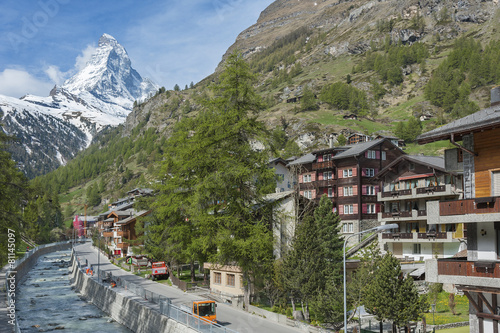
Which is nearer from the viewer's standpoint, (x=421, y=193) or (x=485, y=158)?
(x=485, y=158)

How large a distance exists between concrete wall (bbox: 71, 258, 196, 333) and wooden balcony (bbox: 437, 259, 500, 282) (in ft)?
58.9

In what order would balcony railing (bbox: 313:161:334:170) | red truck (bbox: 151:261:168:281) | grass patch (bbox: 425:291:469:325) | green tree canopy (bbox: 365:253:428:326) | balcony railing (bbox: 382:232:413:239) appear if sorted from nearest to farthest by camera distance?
green tree canopy (bbox: 365:253:428:326) < grass patch (bbox: 425:291:469:325) < balcony railing (bbox: 382:232:413:239) < red truck (bbox: 151:261:168:281) < balcony railing (bbox: 313:161:334:170)

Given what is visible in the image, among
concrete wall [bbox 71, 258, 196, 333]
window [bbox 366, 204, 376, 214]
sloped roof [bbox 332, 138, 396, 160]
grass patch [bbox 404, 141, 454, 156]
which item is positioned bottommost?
concrete wall [bbox 71, 258, 196, 333]

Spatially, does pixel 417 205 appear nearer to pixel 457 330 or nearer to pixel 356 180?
pixel 356 180

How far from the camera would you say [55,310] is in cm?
5581

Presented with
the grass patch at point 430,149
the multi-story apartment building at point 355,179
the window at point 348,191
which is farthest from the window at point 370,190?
the grass patch at point 430,149

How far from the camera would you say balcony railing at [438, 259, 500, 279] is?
63.1ft

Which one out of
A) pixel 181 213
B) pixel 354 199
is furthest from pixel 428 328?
pixel 354 199

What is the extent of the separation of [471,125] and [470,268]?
628cm

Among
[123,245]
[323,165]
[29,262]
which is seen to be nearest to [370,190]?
[323,165]

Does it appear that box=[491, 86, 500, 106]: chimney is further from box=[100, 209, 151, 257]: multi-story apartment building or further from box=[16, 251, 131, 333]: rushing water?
box=[100, 209, 151, 257]: multi-story apartment building

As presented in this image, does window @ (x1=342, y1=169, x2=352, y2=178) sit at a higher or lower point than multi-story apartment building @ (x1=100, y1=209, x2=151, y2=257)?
higher

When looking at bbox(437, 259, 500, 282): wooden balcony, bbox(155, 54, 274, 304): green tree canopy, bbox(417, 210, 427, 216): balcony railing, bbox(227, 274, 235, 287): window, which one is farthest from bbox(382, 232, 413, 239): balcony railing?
bbox(437, 259, 500, 282): wooden balcony

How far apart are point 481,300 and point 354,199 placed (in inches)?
2025
